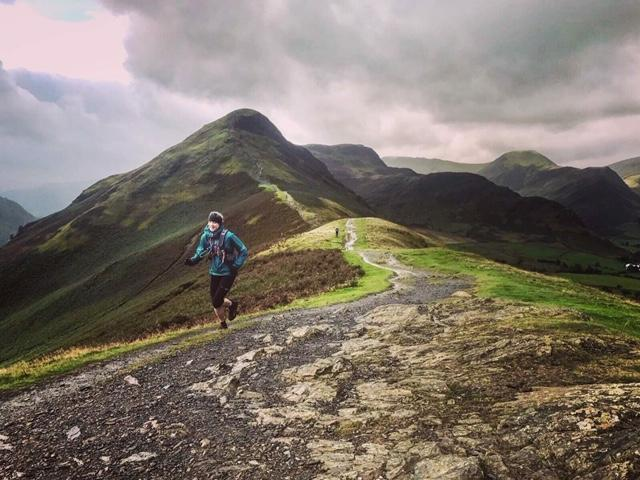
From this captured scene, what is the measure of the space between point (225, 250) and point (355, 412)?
9.71 m

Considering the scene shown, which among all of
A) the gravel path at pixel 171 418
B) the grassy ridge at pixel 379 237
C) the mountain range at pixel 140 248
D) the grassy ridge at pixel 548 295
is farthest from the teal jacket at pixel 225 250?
the grassy ridge at pixel 379 237

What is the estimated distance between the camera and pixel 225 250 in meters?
17.1

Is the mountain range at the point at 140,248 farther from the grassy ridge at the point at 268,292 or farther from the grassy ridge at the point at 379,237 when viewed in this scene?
the grassy ridge at the point at 379,237

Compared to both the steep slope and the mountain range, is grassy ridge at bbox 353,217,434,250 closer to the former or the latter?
the mountain range

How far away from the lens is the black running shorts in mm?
17484

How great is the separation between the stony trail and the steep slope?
90.7 ft

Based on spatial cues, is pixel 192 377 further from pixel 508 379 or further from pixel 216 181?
pixel 216 181

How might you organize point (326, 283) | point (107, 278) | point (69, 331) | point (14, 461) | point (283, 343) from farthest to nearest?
point (107, 278), point (69, 331), point (326, 283), point (283, 343), point (14, 461)

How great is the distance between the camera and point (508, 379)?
9758mm

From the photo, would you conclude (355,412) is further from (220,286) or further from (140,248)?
(140,248)

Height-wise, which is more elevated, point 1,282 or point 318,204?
point 318,204

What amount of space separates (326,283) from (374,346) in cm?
1957

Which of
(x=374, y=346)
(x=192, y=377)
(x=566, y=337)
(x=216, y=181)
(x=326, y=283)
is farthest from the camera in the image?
(x=216, y=181)

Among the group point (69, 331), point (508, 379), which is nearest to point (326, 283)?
point (508, 379)
